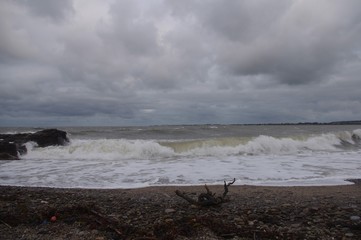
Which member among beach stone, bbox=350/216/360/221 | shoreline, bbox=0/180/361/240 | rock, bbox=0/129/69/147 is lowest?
shoreline, bbox=0/180/361/240

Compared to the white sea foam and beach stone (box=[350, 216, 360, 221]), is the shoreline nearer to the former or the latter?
beach stone (box=[350, 216, 360, 221])

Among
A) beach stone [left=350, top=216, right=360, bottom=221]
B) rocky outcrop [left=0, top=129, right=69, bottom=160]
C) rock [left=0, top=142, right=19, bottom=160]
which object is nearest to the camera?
beach stone [left=350, top=216, right=360, bottom=221]

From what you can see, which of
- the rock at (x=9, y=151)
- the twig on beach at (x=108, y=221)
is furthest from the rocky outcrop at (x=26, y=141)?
the twig on beach at (x=108, y=221)

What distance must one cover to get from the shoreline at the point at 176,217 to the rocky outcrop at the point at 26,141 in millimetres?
12245

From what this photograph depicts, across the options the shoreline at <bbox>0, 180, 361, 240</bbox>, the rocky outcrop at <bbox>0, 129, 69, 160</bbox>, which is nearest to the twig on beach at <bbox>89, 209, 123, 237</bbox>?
the shoreline at <bbox>0, 180, 361, 240</bbox>

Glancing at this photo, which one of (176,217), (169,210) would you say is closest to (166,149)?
(169,210)

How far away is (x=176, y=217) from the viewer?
5.39 meters

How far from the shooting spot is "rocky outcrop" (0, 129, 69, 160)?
1823cm

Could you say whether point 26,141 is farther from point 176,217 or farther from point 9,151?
point 176,217

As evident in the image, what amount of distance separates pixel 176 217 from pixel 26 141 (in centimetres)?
1970

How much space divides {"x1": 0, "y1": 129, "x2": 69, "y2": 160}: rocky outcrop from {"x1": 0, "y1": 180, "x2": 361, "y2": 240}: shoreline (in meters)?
12.2

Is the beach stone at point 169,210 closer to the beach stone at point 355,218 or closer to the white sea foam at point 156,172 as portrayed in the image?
the beach stone at point 355,218

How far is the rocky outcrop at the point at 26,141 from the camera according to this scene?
59.8ft

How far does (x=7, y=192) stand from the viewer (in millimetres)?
7887
